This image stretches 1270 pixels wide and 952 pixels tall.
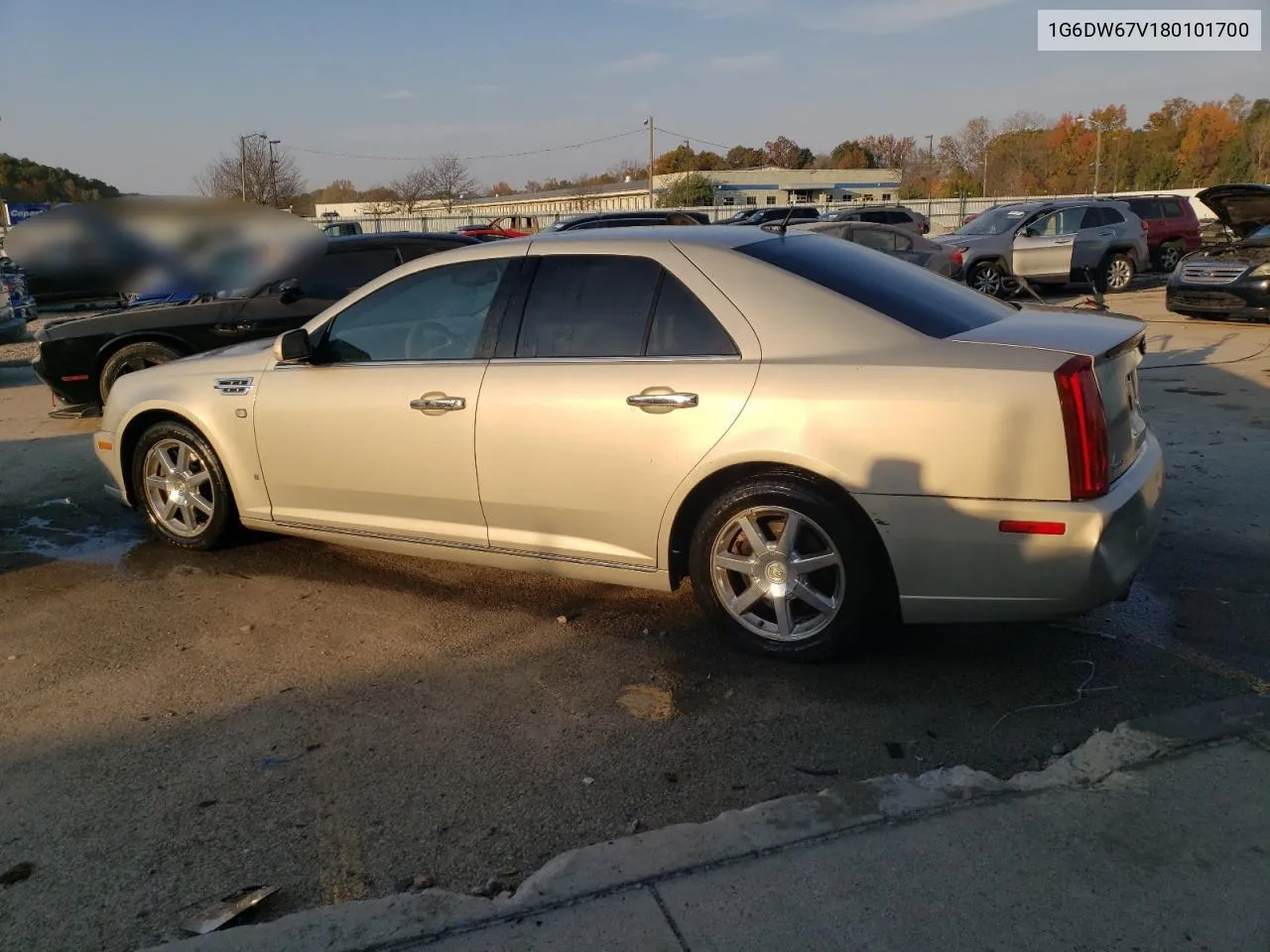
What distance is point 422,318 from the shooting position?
4.79 metres

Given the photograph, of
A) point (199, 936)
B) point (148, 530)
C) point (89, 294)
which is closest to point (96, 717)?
point (199, 936)

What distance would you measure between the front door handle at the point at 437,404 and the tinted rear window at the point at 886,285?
136 centimetres

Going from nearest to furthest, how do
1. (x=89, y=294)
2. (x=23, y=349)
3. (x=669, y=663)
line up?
1. (x=669, y=663)
2. (x=89, y=294)
3. (x=23, y=349)

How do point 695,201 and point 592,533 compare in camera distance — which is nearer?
point 592,533

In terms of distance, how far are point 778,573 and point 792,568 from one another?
0.21ft

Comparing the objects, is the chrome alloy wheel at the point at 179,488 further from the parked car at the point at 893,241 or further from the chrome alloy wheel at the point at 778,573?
the parked car at the point at 893,241

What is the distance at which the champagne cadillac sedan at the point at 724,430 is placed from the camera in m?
3.46

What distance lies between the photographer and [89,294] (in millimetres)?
12297

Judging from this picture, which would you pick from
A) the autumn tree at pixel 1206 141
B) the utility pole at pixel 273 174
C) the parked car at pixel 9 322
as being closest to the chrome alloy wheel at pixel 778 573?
the parked car at pixel 9 322

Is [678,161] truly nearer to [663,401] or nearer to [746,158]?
[746,158]

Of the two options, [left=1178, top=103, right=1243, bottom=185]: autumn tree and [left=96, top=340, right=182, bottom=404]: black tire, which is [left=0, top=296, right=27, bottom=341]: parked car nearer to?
[left=96, top=340, right=182, bottom=404]: black tire

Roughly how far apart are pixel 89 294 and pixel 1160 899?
13.0 metres

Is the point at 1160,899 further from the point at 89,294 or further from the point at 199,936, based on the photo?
the point at 89,294

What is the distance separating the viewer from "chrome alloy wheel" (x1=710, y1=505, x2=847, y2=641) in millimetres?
3789
